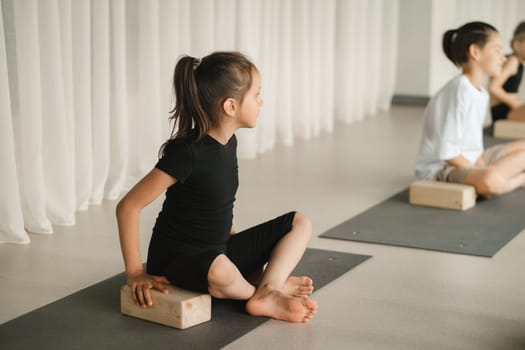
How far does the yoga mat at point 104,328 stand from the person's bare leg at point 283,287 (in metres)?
0.04

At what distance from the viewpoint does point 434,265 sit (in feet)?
9.01

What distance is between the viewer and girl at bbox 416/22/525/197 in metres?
3.53

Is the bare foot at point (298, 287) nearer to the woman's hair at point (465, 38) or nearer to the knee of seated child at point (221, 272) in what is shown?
the knee of seated child at point (221, 272)

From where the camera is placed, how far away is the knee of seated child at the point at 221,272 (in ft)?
7.13

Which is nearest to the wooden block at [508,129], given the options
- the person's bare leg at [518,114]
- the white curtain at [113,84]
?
the person's bare leg at [518,114]

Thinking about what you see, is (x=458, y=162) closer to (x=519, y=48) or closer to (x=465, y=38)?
(x=465, y=38)

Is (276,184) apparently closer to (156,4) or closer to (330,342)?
(156,4)

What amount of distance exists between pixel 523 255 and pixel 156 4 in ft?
5.73

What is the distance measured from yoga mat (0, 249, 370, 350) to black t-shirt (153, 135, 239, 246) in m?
0.21

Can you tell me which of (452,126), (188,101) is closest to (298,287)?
(188,101)

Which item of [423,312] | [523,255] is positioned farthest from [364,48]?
[423,312]

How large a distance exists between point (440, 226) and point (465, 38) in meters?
0.81

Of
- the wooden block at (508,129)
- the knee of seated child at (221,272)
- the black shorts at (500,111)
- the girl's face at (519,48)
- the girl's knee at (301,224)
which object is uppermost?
the girl's face at (519,48)

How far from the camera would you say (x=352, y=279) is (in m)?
2.61
